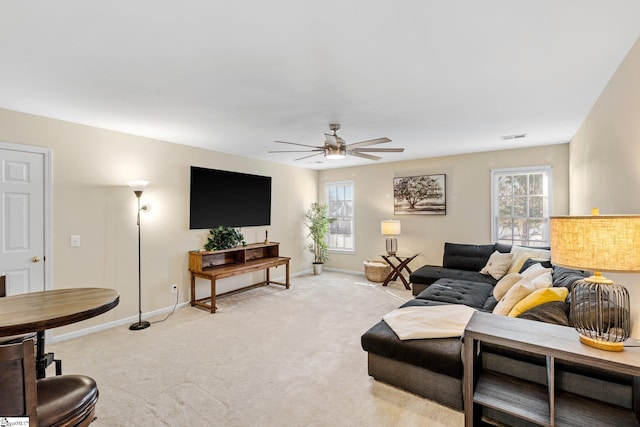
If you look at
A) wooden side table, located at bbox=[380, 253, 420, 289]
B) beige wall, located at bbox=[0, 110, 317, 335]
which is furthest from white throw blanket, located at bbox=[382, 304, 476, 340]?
beige wall, located at bbox=[0, 110, 317, 335]

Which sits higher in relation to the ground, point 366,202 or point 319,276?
point 366,202

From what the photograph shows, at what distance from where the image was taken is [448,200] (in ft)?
18.1

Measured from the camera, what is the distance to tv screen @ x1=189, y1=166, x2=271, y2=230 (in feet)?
15.3

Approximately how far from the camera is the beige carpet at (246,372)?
2.05m

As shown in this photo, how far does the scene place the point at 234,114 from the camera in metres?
3.16

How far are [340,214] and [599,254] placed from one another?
18.8 ft

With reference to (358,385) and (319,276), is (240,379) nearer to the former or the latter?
(358,385)

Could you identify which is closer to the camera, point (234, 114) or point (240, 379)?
point (240, 379)

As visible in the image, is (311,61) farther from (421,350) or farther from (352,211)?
(352,211)

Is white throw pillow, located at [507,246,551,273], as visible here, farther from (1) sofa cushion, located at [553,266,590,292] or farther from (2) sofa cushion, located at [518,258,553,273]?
(1) sofa cushion, located at [553,266,590,292]

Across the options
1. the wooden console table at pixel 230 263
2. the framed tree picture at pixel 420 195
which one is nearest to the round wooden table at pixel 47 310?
the wooden console table at pixel 230 263

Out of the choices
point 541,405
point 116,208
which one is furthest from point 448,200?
point 116,208

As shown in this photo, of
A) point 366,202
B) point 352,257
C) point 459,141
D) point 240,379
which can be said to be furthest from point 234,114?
point 352,257

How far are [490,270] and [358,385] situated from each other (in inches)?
114
